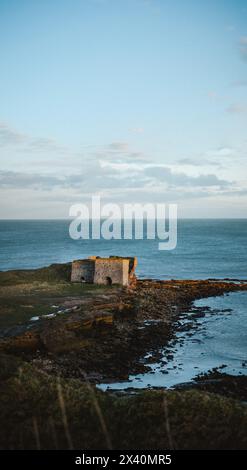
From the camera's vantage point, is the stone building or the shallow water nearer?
the shallow water

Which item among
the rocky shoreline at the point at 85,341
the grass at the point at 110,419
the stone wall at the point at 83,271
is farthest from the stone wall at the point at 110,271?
the grass at the point at 110,419

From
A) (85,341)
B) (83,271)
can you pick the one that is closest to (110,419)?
(85,341)

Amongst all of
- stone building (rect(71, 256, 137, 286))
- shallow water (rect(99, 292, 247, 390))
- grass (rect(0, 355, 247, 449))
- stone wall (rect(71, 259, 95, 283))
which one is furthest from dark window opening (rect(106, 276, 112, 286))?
grass (rect(0, 355, 247, 449))

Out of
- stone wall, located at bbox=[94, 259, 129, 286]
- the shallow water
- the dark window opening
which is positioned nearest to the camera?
the shallow water

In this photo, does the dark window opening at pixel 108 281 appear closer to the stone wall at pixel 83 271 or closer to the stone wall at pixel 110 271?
the stone wall at pixel 110 271

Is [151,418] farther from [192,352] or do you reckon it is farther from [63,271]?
[63,271]

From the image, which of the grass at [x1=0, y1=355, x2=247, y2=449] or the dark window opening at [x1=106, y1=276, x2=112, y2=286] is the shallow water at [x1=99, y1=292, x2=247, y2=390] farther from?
the dark window opening at [x1=106, y1=276, x2=112, y2=286]
